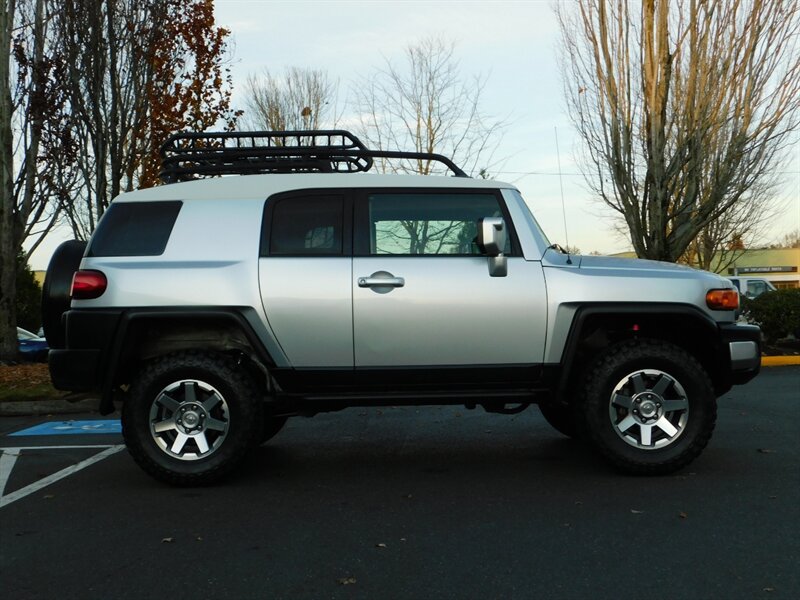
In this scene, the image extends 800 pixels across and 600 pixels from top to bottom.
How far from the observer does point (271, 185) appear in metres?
6.06

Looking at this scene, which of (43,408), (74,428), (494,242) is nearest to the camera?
(494,242)

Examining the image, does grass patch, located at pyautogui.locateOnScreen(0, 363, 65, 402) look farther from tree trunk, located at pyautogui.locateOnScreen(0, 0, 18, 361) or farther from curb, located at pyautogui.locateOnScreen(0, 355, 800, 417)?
tree trunk, located at pyautogui.locateOnScreen(0, 0, 18, 361)

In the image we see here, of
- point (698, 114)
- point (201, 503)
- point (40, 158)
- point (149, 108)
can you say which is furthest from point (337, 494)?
point (40, 158)

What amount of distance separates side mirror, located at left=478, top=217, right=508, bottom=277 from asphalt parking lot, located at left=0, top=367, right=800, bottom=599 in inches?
53.2

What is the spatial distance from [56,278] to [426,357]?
260 cm

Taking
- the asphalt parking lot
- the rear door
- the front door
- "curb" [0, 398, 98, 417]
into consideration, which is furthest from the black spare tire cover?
"curb" [0, 398, 98, 417]

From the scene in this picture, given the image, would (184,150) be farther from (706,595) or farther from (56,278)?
(706,595)

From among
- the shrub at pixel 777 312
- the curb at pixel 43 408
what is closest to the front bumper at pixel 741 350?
the curb at pixel 43 408

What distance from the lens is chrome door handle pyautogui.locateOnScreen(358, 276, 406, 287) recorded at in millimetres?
5707

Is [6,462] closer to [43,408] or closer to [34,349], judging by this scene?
[43,408]

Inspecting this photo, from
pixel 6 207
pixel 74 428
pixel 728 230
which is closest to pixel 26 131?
pixel 6 207

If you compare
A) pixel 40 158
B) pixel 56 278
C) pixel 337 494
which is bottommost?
pixel 337 494

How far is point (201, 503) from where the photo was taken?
17.6 feet

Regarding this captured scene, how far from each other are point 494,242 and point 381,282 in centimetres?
75
